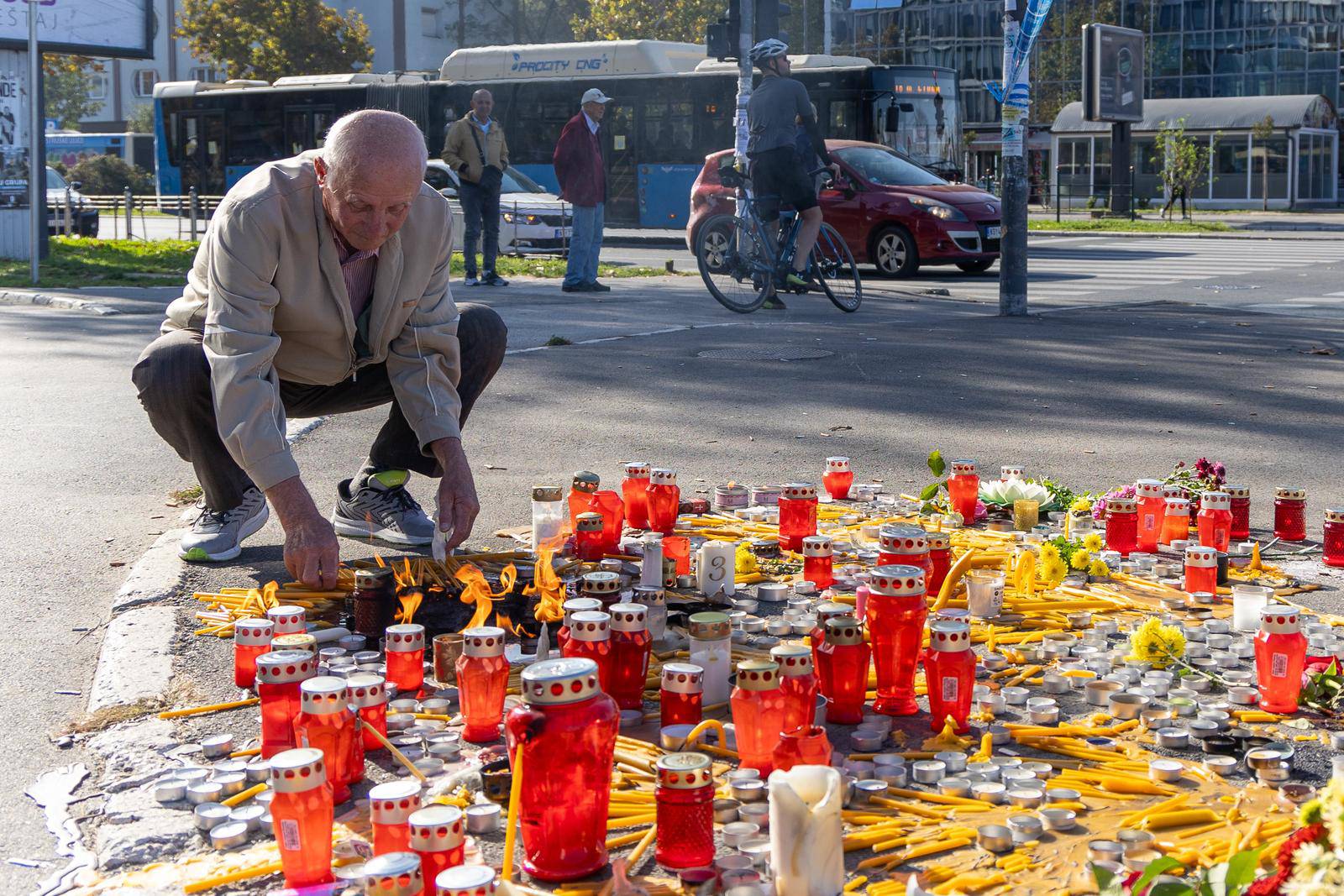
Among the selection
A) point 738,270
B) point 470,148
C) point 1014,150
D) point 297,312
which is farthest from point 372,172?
point 470,148

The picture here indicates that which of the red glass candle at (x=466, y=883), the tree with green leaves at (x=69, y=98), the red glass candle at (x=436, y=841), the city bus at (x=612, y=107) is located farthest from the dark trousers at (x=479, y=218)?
the tree with green leaves at (x=69, y=98)

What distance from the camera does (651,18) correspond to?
52.4 meters

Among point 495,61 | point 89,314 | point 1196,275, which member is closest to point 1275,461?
point 89,314

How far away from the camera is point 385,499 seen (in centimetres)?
505

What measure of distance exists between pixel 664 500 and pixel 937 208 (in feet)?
49.6

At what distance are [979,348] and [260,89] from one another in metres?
27.1

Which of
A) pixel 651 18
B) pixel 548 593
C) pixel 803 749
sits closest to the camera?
pixel 803 749

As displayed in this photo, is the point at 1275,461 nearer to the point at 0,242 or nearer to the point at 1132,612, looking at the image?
the point at 1132,612

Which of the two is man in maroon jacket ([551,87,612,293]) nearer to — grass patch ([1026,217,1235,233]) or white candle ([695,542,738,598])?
white candle ([695,542,738,598])

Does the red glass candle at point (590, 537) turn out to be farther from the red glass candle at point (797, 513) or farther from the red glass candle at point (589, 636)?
the red glass candle at point (589, 636)

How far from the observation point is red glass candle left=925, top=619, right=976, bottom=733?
3205mm

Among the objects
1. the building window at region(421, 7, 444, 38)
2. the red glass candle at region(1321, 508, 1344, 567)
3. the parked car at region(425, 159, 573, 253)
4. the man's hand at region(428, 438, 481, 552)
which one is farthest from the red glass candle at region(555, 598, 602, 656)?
the building window at region(421, 7, 444, 38)

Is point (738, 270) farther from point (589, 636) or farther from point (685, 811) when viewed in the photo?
point (685, 811)

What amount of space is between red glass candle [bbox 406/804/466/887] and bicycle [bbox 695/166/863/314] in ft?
37.2
